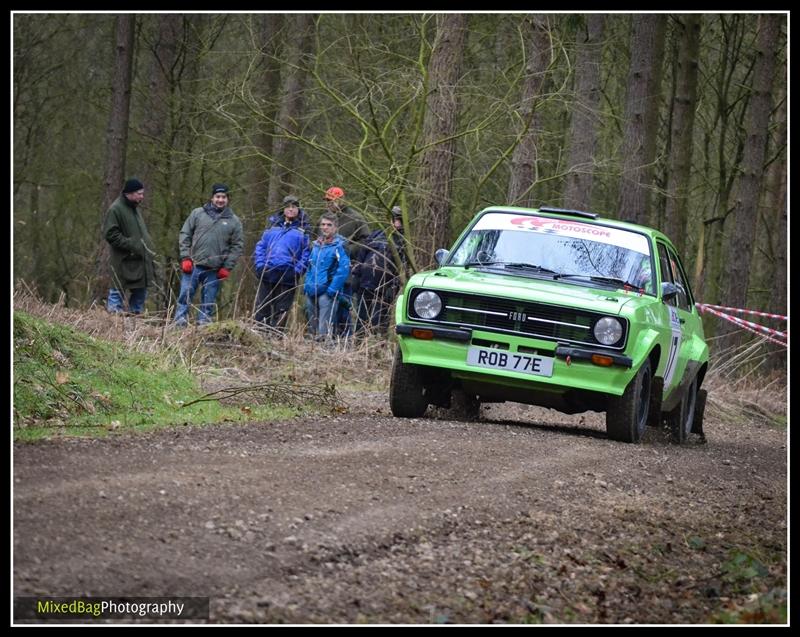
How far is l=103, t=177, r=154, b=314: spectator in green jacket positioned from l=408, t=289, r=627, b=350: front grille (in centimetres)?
709

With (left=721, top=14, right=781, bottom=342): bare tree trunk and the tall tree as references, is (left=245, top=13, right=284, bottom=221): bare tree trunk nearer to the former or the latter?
(left=721, top=14, right=781, bottom=342): bare tree trunk

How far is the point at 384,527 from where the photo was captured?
667 centimetres

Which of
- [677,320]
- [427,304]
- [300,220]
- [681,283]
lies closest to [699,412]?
[681,283]

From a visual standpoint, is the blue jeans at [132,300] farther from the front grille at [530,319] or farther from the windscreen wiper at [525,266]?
the front grille at [530,319]

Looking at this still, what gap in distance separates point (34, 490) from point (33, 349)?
411 cm

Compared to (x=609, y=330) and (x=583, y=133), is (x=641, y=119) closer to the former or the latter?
(x=583, y=133)

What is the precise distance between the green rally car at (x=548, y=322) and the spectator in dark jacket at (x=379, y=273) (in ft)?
15.0

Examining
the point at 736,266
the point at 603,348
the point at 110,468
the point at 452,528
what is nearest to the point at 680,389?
the point at 603,348

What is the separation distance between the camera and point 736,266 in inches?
900

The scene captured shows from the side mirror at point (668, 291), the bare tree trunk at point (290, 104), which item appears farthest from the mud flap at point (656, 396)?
the bare tree trunk at point (290, 104)

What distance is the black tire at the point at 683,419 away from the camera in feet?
41.4

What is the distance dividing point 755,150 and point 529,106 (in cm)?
737

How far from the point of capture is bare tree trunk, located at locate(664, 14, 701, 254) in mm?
22844
